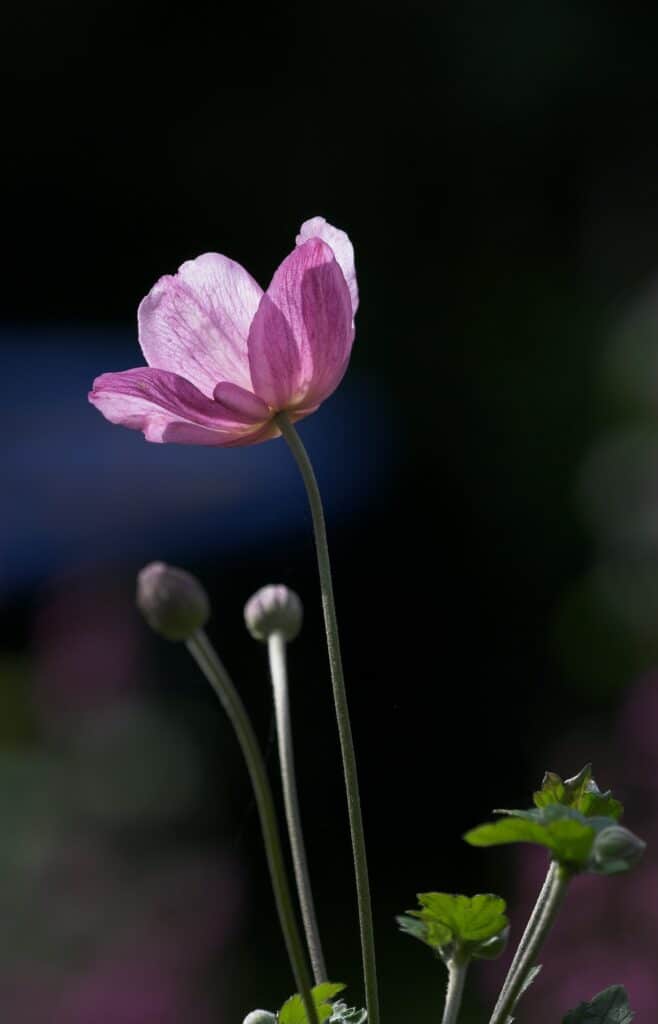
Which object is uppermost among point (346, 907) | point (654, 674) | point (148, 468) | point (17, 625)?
point (148, 468)

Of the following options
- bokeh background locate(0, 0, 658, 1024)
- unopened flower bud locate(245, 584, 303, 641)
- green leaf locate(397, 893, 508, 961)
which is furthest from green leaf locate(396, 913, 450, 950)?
bokeh background locate(0, 0, 658, 1024)

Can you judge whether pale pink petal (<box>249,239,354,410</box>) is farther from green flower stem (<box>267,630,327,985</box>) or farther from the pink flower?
green flower stem (<box>267,630,327,985</box>)

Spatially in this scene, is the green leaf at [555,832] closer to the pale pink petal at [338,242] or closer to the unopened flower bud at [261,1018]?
the unopened flower bud at [261,1018]

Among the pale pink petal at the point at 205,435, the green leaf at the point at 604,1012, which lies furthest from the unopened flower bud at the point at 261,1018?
the pale pink petal at the point at 205,435

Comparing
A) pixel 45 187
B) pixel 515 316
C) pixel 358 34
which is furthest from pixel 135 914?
pixel 358 34

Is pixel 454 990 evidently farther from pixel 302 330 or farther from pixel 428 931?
pixel 302 330

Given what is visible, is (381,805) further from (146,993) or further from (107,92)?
(107,92)
